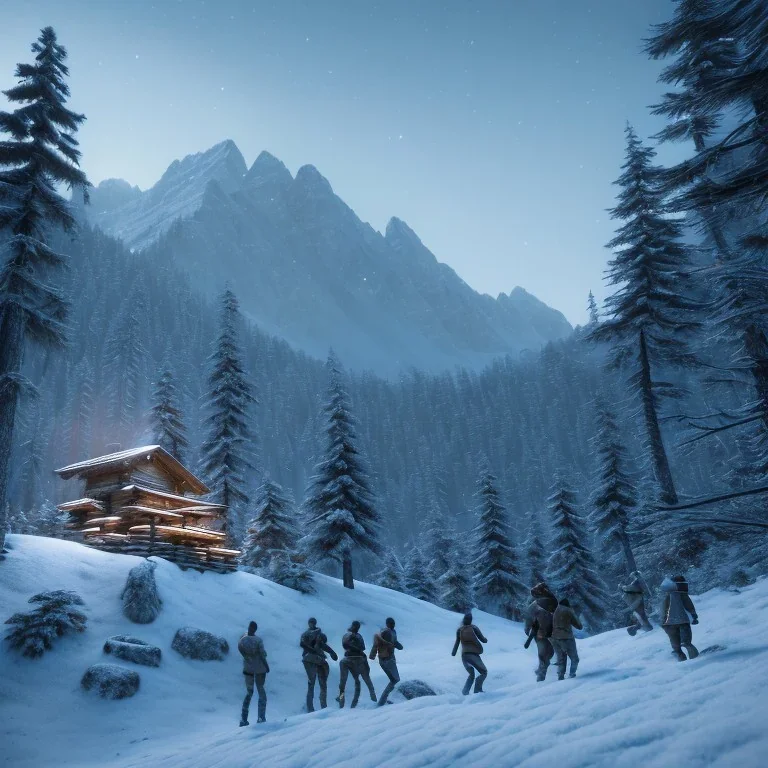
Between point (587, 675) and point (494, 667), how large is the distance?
1034cm

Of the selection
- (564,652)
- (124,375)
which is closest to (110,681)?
(564,652)

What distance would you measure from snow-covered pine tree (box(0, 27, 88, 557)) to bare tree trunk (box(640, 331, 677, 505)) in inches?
825

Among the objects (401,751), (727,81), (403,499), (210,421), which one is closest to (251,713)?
(401,751)

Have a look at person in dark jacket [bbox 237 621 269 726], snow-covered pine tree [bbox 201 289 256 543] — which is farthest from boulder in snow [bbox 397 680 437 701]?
snow-covered pine tree [bbox 201 289 256 543]

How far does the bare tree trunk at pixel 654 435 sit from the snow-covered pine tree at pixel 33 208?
20956 millimetres

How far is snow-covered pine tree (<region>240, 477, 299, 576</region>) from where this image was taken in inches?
1213

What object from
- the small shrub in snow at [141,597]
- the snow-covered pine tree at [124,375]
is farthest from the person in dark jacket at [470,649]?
the snow-covered pine tree at [124,375]

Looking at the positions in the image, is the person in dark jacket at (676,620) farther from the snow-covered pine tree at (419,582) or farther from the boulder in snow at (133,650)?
the snow-covered pine tree at (419,582)

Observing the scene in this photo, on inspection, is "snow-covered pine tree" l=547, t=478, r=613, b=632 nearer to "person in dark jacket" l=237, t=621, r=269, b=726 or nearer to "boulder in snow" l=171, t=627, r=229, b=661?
"boulder in snow" l=171, t=627, r=229, b=661

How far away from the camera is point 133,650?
13.4m

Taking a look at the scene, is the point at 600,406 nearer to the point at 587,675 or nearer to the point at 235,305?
the point at 235,305

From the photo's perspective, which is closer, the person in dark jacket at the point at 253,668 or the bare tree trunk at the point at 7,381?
the person in dark jacket at the point at 253,668

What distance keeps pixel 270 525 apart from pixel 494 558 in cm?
1636

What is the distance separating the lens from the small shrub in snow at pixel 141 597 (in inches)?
593
